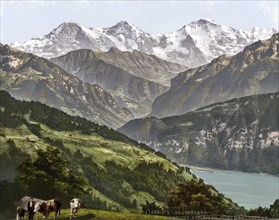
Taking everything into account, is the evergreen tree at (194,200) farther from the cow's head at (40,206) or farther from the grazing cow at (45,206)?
the cow's head at (40,206)

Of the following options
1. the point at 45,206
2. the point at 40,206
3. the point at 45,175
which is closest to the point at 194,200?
the point at 45,175

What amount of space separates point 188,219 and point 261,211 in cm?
5164

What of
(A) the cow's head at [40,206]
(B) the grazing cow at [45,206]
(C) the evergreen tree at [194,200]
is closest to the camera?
(A) the cow's head at [40,206]

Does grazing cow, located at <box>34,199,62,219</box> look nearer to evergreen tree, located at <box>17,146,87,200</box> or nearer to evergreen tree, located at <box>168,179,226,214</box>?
evergreen tree, located at <box>17,146,87,200</box>

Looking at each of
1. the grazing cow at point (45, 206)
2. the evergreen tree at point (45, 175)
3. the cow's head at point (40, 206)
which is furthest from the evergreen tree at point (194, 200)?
the cow's head at point (40, 206)

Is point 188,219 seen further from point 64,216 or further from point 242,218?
point 64,216

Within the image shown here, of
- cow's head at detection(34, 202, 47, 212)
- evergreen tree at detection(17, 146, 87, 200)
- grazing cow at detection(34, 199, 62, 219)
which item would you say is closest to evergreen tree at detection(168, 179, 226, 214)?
evergreen tree at detection(17, 146, 87, 200)

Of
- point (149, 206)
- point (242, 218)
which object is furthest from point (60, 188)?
point (242, 218)

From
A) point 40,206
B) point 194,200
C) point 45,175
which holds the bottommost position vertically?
point 40,206

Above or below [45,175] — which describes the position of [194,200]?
below

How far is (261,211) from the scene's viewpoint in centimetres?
14838

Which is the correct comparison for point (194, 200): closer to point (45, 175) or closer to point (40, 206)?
point (45, 175)

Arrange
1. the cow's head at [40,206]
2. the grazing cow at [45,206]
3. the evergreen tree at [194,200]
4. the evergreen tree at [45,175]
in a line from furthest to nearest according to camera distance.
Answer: the evergreen tree at [194,200]
the evergreen tree at [45,175]
the grazing cow at [45,206]
the cow's head at [40,206]

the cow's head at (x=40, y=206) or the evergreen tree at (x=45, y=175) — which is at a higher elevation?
the evergreen tree at (x=45, y=175)
